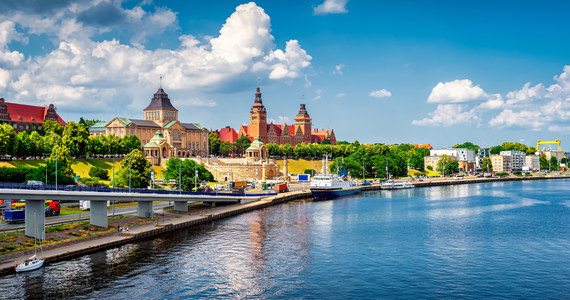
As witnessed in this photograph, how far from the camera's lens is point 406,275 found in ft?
166

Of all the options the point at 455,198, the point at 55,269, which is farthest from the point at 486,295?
the point at 455,198

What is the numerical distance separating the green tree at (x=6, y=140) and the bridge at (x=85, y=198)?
191 ft

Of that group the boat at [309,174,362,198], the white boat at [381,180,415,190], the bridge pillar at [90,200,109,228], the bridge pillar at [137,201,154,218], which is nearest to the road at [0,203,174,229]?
the bridge pillar at [137,201,154,218]

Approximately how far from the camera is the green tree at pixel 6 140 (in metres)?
122

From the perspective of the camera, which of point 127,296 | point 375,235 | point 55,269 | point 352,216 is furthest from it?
point 352,216

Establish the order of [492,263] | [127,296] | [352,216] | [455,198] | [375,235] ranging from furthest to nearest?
[455,198]
[352,216]
[375,235]
[492,263]
[127,296]

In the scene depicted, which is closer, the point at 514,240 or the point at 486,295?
the point at 486,295

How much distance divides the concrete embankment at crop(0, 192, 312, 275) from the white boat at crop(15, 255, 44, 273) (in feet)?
3.06

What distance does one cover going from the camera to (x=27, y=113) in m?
170

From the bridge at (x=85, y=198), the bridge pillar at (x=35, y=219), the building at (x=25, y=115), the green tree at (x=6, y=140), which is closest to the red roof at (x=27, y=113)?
the building at (x=25, y=115)

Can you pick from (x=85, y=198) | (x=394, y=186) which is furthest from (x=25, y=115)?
(x=394, y=186)

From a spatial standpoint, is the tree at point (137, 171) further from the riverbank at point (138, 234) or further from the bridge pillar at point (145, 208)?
the bridge pillar at point (145, 208)

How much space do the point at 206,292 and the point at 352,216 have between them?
54.8 metres

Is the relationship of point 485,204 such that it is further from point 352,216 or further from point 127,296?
point 127,296
